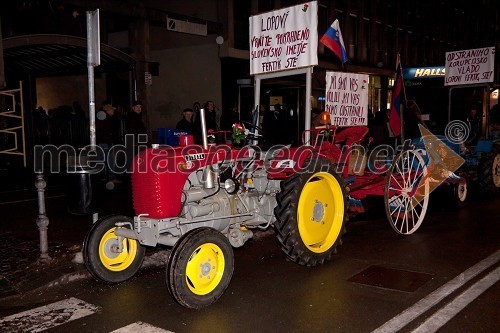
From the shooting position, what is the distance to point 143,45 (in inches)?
639

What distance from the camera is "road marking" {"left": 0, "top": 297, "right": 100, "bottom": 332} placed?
4.22 meters

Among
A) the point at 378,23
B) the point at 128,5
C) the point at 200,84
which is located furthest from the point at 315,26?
the point at 378,23

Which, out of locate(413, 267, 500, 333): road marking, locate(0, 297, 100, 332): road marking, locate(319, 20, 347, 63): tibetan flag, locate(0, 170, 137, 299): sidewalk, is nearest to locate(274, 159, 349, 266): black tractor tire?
locate(413, 267, 500, 333): road marking

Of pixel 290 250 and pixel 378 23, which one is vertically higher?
pixel 378 23

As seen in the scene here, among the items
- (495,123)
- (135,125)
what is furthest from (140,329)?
(495,123)

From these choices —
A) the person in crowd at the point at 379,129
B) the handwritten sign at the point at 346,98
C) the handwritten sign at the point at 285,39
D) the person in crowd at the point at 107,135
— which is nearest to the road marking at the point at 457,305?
the handwritten sign at the point at 285,39

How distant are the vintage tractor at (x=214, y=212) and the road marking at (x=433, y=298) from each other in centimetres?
130

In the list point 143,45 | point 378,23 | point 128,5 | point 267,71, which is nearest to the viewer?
point 267,71

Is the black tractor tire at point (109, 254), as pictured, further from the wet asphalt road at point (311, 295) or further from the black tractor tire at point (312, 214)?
the black tractor tire at point (312, 214)

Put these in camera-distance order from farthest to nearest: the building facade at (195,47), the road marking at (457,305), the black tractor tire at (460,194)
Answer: the building facade at (195,47), the black tractor tire at (460,194), the road marking at (457,305)

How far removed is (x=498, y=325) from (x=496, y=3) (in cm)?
4369

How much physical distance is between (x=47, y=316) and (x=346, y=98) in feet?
18.7

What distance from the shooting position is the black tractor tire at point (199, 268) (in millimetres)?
4195

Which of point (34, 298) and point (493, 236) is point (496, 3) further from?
point (34, 298)
